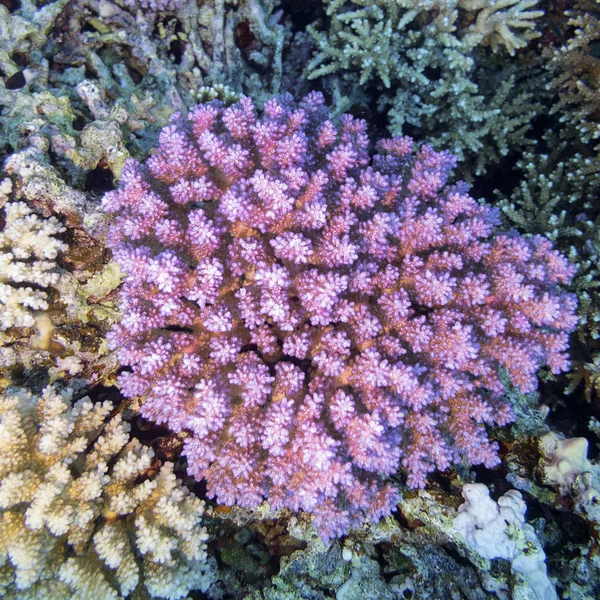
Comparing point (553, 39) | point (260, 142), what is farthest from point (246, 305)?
point (553, 39)

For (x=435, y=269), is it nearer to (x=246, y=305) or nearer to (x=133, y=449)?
(x=246, y=305)

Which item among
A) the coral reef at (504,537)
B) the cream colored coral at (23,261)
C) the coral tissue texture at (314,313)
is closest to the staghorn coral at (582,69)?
the coral tissue texture at (314,313)

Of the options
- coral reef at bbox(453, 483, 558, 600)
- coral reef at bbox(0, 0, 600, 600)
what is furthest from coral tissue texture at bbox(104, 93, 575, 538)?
coral reef at bbox(453, 483, 558, 600)

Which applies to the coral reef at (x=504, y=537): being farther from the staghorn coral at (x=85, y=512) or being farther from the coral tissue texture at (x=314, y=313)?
the staghorn coral at (x=85, y=512)

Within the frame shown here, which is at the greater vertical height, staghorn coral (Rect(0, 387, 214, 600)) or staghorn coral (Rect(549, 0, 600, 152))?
staghorn coral (Rect(549, 0, 600, 152))

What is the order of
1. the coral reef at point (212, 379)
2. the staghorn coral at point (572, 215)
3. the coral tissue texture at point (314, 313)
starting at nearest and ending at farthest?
the coral tissue texture at point (314, 313) → the coral reef at point (212, 379) → the staghorn coral at point (572, 215)

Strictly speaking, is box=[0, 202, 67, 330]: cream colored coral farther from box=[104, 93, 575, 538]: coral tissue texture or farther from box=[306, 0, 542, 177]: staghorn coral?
box=[306, 0, 542, 177]: staghorn coral
